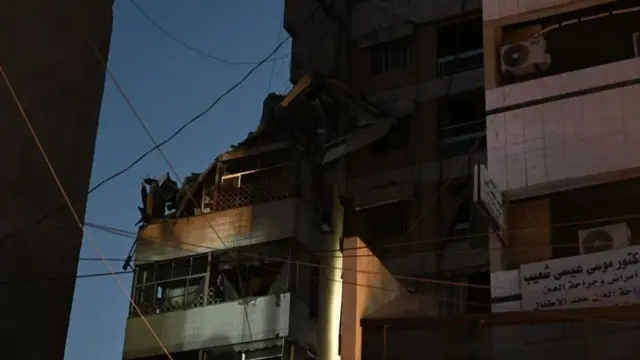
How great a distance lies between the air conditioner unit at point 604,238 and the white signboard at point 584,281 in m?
0.51

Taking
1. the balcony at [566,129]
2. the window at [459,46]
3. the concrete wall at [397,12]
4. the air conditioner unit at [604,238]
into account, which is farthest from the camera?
the concrete wall at [397,12]

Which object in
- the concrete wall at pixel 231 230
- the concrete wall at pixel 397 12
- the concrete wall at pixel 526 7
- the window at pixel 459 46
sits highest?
the concrete wall at pixel 397 12

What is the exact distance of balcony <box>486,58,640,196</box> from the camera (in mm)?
13500

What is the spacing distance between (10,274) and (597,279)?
7509 mm

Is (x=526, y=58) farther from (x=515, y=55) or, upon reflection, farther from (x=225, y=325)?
(x=225, y=325)

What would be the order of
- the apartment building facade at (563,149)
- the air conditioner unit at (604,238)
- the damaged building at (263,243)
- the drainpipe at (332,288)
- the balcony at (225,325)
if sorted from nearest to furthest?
the apartment building facade at (563,149) → the air conditioner unit at (604,238) → the balcony at (225,325) → the damaged building at (263,243) → the drainpipe at (332,288)

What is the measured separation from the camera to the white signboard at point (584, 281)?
1227 centimetres

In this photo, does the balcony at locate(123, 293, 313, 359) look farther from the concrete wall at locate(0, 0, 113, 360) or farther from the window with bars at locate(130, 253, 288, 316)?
the concrete wall at locate(0, 0, 113, 360)

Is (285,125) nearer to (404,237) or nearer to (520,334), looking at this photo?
(404,237)

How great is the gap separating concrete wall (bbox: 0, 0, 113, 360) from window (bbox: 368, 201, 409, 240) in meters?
9.32

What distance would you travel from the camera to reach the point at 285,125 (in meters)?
22.8

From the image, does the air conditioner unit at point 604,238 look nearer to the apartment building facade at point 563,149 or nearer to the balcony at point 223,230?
the apartment building facade at point 563,149

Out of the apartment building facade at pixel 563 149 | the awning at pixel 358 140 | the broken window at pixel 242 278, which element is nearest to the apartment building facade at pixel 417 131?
the awning at pixel 358 140

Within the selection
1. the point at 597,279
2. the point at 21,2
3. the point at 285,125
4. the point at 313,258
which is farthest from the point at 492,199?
the point at 285,125
